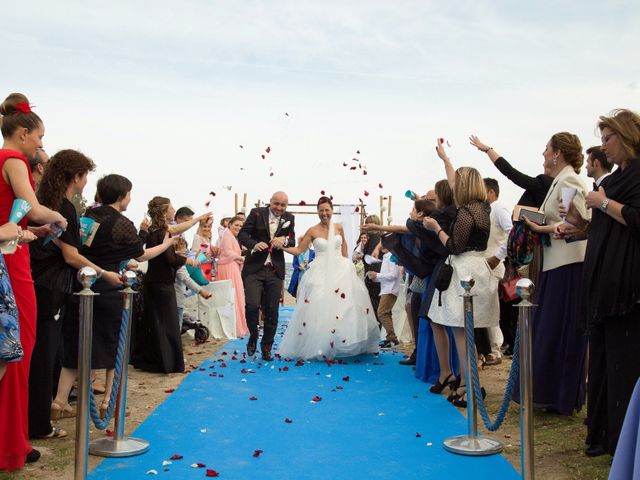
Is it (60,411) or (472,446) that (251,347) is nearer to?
(60,411)

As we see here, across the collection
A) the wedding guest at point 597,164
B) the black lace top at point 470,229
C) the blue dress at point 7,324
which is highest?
the wedding guest at point 597,164

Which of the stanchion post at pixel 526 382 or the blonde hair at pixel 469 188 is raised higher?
the blonde hair at pixel 469 188

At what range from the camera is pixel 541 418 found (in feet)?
19.8

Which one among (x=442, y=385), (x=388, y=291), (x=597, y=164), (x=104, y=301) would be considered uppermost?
(x=597, y=164)

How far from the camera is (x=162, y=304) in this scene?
27.3 feet

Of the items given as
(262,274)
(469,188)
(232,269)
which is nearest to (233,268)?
(232,269)

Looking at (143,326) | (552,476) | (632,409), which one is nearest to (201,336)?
(143,326)

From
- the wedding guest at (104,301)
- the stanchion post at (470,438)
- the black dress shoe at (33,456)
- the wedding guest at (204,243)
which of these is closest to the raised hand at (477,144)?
the stanchion post at (470,438)

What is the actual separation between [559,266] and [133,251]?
355cm

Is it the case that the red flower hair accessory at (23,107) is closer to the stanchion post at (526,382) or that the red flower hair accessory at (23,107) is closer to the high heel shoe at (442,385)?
the stanchion post at (526,382)

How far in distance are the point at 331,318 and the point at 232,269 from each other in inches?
149

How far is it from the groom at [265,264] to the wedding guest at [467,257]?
11.2 ft

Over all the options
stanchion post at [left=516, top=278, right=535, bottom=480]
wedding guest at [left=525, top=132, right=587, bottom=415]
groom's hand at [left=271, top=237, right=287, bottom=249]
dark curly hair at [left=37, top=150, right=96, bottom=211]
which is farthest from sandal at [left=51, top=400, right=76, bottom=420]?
groom's hand at [left=271, top=237, right=287, bottom=249]

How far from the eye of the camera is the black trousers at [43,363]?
5121mm
